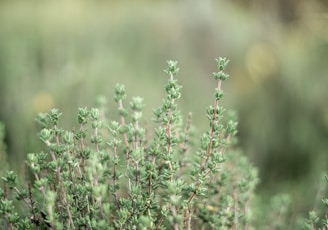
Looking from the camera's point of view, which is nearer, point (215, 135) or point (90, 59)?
point (215, 135)

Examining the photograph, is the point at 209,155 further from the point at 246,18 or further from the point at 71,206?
the point at 246,18

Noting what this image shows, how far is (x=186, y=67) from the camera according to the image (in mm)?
5328

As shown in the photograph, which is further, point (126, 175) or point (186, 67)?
point (186, 67)

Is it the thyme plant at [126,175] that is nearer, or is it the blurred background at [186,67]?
the thyme plant at [126,175]

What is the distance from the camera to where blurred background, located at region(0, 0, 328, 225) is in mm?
3840

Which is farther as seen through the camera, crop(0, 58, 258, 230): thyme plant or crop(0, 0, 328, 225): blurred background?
crop(0, 0, 328, 225): blurred background

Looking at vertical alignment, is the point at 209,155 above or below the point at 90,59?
below

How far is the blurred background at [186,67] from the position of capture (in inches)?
151

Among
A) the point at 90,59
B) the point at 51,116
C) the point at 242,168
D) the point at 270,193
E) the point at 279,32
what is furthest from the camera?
the point at 279,32

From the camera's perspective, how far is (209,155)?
149 cm

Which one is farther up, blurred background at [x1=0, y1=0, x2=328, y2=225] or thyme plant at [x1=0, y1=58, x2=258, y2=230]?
blurred background at [x1=0, y1=0, x2=328, y2=225]

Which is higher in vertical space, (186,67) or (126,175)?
(186,67)

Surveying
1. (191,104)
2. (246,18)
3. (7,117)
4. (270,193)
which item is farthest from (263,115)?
(246,18)

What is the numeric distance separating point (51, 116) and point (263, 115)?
3421 millimetres
